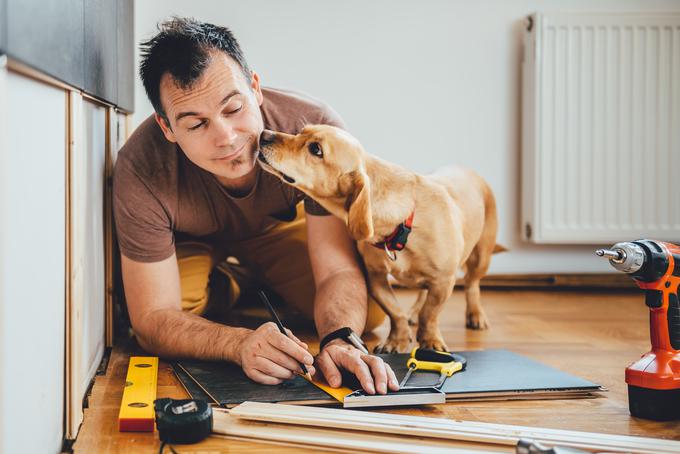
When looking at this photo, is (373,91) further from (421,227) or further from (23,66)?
(23,66)

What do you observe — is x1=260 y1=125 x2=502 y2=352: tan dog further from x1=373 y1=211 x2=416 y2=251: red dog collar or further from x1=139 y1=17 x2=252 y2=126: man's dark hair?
x1=139 y1=17 x2=252 y2=126: man's dark hair

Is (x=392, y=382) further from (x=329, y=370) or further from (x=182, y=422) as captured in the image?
(x=182, y=422)

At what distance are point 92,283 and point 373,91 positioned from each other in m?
1.86

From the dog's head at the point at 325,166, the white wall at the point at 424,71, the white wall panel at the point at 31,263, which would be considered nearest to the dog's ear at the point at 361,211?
the dog's head at the point at 325,166

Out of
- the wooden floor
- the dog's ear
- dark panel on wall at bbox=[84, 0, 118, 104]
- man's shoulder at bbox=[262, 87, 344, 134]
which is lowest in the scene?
the wooden floor

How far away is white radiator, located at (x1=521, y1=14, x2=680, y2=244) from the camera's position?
10.6 feet

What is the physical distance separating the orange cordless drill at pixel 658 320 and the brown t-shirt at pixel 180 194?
0.84 m

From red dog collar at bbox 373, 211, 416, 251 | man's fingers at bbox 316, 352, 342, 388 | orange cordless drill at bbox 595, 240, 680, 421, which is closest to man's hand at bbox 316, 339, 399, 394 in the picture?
man's fingers at bbox 316, 352, 342, 388

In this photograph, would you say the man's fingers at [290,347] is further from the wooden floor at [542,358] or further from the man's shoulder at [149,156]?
the man's shoulder at [149,156]

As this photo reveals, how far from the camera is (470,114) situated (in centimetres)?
329

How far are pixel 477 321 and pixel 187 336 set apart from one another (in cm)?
103

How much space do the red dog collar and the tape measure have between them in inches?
28.1

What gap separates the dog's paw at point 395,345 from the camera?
1904mm

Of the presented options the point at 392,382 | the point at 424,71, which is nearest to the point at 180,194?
the point at 392,382
